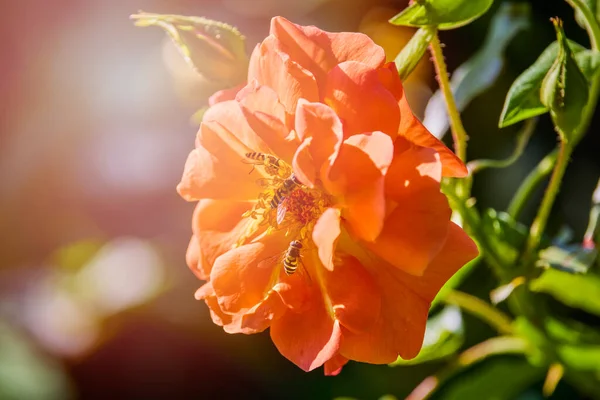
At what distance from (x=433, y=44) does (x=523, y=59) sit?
1.68 feet

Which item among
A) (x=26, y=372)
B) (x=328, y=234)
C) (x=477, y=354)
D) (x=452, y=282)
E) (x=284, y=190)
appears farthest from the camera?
(x=26, y=372)

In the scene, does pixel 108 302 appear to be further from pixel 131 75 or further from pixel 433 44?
pixel 433 44

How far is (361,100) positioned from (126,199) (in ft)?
2.97

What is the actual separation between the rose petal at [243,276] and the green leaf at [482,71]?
286 mm

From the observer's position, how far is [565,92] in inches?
22.0

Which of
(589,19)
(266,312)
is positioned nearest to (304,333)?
(266,312)

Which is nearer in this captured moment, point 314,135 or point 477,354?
point 314,135

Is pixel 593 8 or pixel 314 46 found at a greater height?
pixel 314 46

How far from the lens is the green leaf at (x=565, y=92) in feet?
1.79

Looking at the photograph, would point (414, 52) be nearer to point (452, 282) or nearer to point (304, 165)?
point (304, 165)

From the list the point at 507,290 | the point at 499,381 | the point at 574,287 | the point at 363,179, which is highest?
the point at 363,179

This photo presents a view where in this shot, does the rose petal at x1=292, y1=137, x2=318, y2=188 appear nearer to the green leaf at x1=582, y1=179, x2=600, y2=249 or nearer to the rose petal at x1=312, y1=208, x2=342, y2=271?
the rose petal at x1=312, y1=208, x2=342, y2=271

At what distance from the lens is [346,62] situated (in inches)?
A: 20.2

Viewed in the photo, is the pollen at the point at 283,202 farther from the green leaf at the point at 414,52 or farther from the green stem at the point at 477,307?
the green stem at the point at 477,307
